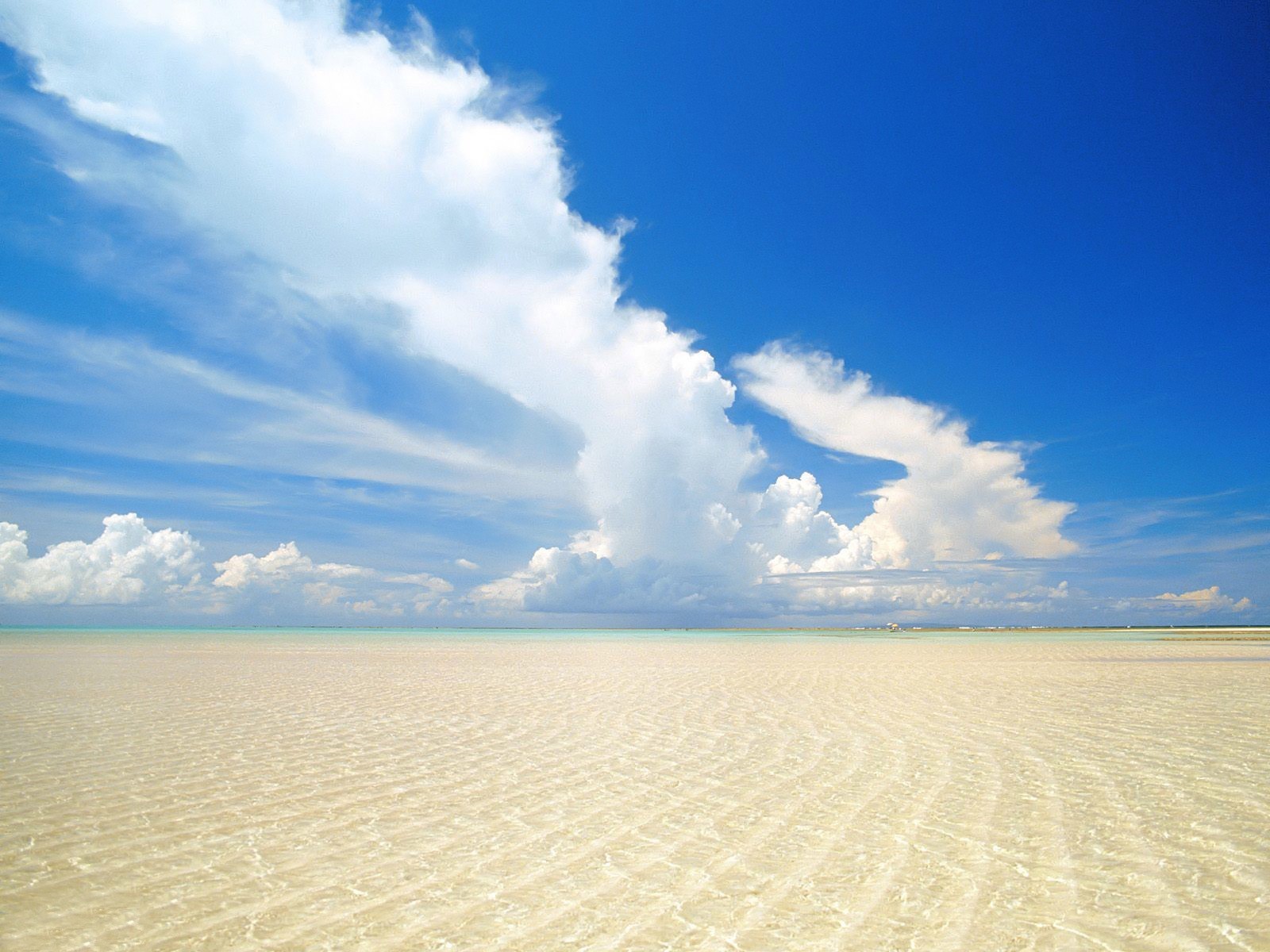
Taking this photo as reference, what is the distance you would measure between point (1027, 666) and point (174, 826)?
32452 mm

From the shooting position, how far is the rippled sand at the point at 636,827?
5.26 m

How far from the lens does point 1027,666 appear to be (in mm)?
31094

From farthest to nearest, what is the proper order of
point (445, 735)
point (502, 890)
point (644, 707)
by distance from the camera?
point (644, 707) < point (445, 735) < point (502, 890)

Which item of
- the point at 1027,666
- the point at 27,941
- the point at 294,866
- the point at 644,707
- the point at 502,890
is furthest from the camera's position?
the point at 1027,666

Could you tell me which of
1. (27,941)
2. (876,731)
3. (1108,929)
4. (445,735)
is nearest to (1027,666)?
(876,731)

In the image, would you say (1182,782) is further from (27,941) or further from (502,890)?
(27,941)

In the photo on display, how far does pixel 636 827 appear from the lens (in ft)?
25.1

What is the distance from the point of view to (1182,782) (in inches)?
369

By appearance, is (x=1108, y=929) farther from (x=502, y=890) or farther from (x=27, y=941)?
(x=27, y=941)

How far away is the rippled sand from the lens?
17.3ft

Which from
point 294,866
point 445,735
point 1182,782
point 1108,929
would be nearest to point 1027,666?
point 1182,782

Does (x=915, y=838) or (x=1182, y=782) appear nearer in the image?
(x=915, y=838)

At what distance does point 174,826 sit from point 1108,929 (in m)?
8.62

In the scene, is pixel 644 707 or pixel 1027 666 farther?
pixel 1027 666
